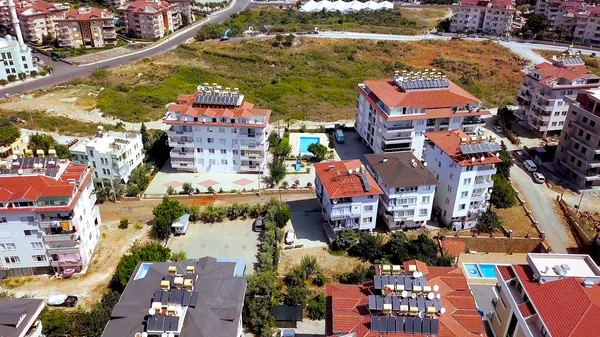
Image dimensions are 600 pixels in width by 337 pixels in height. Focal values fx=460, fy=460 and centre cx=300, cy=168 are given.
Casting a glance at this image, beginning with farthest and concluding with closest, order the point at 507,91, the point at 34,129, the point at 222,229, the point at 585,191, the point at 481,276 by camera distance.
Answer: the point at 507,91 → the point at 34,129 → the point at 585,191 → the point at 222,229 → the point at 481,276

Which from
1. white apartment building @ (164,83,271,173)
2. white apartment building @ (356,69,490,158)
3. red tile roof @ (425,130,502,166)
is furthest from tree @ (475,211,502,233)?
white apartment building @ (164,83,271,173)

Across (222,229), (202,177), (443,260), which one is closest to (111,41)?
(202,177)

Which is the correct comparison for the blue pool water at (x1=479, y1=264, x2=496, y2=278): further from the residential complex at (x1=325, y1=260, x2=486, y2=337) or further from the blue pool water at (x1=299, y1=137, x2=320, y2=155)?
the blue pool water at (x1=299, y1=137, x2=320, y2=155)

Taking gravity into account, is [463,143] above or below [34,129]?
above

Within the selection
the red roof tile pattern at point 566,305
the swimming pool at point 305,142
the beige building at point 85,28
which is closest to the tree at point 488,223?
the red roof tile pattern at point 566,305

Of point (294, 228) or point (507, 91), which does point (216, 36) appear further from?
point (294, 228)

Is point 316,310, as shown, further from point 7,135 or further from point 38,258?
point 7,135
